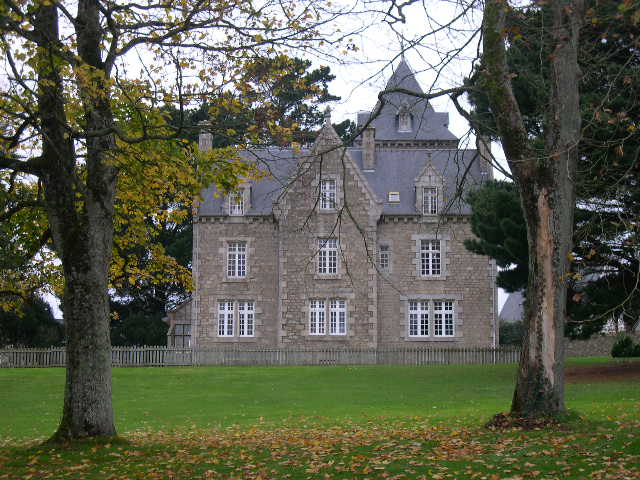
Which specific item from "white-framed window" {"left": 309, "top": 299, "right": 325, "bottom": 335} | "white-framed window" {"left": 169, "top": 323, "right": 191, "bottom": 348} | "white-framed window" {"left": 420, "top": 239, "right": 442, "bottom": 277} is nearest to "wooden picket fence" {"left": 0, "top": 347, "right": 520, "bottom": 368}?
"white-framed window" {"left": 309, "top": 299, "right": 325, "bottom": 335}

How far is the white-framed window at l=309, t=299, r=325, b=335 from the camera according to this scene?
39.3 metres

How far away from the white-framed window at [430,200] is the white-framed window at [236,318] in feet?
32.0

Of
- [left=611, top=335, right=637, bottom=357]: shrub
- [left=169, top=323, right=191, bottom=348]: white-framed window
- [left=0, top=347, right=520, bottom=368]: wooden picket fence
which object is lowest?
[left=0, top=347, right=520, bottom=368]: wooden picket fence

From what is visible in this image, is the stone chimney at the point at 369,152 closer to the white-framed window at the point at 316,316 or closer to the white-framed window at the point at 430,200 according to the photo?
the white-framed window at the point at 430,200

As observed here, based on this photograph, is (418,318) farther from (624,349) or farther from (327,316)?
(624,349)

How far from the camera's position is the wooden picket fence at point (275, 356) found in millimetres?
37188

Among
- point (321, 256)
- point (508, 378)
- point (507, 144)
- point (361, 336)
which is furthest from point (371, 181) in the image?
point (507, 144)

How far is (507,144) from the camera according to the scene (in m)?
12.2

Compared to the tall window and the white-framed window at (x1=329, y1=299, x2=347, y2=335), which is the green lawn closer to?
the white-framed window at (x1=329, y1=299, x2=347, y2=335)

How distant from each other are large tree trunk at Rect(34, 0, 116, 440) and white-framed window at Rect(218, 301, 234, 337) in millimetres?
27455

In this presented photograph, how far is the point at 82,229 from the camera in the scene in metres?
12.7

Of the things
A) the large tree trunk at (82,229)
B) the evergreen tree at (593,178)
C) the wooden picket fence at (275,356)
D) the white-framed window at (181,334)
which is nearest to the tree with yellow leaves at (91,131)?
the large tree trunk at (82,229)

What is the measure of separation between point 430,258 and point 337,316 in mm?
5442

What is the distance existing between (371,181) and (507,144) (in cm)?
2977
